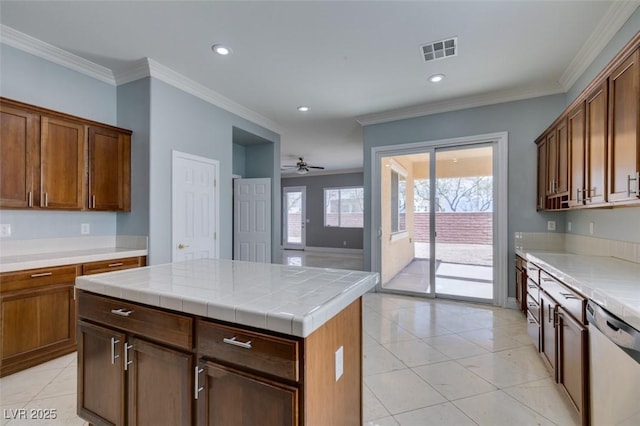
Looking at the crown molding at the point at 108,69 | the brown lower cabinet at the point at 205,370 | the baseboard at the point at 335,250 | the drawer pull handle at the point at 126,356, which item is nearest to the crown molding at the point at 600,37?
the brown lower cabinet at the point at 205,370

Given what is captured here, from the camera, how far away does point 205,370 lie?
1.19m

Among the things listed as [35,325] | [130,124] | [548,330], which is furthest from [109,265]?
[548,330]

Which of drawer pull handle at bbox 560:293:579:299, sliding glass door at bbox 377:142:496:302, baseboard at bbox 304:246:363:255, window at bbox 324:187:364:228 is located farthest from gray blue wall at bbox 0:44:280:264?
baseboard at bbox 304:246:363:255

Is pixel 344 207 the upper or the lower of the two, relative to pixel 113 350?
upper

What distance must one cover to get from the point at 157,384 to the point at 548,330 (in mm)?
2621

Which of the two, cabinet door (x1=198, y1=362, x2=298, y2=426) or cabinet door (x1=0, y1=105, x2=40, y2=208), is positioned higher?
cabinet door (x1=0, y1=105, x2=40, y2=208)

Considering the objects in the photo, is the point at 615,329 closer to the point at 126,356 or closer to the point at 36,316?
the point at 126,356

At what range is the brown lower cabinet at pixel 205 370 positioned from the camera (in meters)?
1.05

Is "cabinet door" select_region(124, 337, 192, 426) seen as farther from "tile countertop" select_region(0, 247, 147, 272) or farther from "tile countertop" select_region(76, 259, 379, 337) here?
"tile countertop" select_region(0, 247, 147, 272)

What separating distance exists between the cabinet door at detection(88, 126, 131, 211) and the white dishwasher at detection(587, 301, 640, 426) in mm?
4092

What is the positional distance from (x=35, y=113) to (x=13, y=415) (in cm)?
239

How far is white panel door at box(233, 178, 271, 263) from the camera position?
5020 millimetres

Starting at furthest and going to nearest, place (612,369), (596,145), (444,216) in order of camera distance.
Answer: (444,216) → (596,145) → (612,369)

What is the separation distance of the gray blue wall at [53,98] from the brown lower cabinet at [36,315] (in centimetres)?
67
